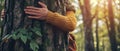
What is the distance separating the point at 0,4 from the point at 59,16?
1.37 metres

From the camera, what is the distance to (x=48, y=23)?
3275mm

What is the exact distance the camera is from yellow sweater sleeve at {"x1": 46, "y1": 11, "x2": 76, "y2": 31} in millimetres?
3252

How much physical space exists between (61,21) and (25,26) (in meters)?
0.37

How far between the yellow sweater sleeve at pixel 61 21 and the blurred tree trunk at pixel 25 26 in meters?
0.05

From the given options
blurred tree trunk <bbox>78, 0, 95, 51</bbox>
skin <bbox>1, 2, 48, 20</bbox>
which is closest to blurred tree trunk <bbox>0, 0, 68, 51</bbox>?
skin <bbox>1, 2, 48, 20</bbox>

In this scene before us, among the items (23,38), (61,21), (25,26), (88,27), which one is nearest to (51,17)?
(61,21)

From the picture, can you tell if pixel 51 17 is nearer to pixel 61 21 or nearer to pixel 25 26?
pixel 61 21

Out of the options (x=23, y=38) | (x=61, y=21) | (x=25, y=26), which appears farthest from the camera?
(x=61, y=21)

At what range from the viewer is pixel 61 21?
10.9ft

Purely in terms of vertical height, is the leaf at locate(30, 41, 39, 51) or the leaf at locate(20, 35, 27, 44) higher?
the leaf at locate(20, 35, 27, 44)

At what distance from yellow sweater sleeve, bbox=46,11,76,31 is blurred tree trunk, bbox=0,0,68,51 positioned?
0.15ft

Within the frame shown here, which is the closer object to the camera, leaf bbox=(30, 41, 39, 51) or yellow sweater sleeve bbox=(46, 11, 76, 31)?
leaf bbox=(30, 41, 39, 51)

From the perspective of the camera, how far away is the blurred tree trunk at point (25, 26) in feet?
10.5

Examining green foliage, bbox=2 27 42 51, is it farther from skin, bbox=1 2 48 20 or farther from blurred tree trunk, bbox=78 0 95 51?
blurred tree trunk, bbox=78 0 95 51
